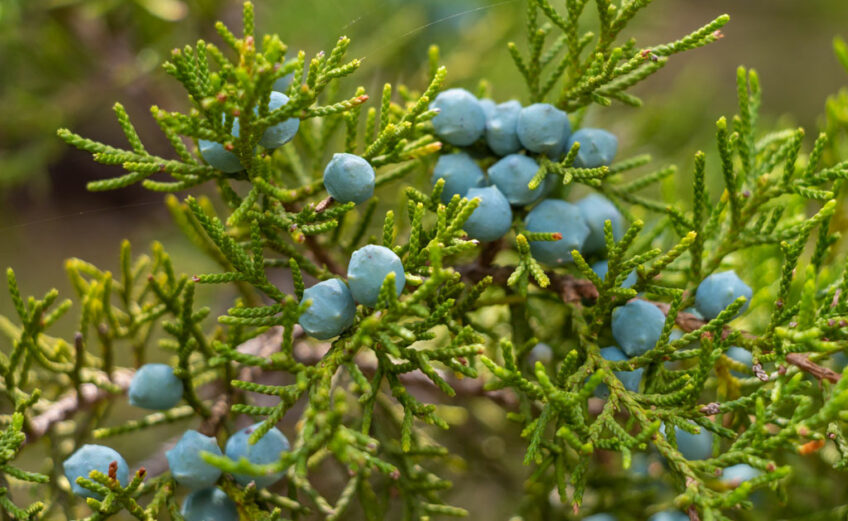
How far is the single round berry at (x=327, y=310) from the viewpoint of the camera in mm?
1046

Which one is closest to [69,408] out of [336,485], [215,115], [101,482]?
[101,482]

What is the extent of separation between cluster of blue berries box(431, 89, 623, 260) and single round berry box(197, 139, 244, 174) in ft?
1.23

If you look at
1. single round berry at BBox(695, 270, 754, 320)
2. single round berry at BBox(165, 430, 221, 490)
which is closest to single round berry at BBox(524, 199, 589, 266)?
single round berry at BBox(695, 270, 754, 320)

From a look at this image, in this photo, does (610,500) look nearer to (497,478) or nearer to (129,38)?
(497,478)

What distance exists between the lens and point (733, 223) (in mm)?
1290

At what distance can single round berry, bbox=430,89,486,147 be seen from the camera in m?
1.28

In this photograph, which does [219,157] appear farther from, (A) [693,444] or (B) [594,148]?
(A) [693,444]

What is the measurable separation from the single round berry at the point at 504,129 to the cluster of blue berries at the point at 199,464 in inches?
26.2

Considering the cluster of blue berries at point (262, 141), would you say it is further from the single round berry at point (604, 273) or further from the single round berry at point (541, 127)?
the single round berry at point (604, 273)

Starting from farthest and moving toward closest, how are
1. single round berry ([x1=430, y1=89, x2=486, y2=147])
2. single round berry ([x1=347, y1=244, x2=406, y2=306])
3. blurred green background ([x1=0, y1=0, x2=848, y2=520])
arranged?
blurred green background ([x1=0, y1=0, x2=848, y2=520]) → single round berry ([x1=430, y1=89, x2=486, y2=147]) → single round berry ([x1=347, y1=244, x2=406, y2=306])

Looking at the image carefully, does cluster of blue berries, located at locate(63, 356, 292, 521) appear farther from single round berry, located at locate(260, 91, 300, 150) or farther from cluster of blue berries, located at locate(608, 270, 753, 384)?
cluster of blue berries, located at locate(608, 270, 753, 384)

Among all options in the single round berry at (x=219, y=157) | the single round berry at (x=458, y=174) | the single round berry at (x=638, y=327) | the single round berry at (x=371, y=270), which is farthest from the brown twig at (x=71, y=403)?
the single round berry at (x=638, y=327)

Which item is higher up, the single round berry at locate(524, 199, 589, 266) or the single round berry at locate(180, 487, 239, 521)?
the single round berry at locate(524, 199, 589, 266)

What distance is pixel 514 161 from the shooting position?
1.25m
